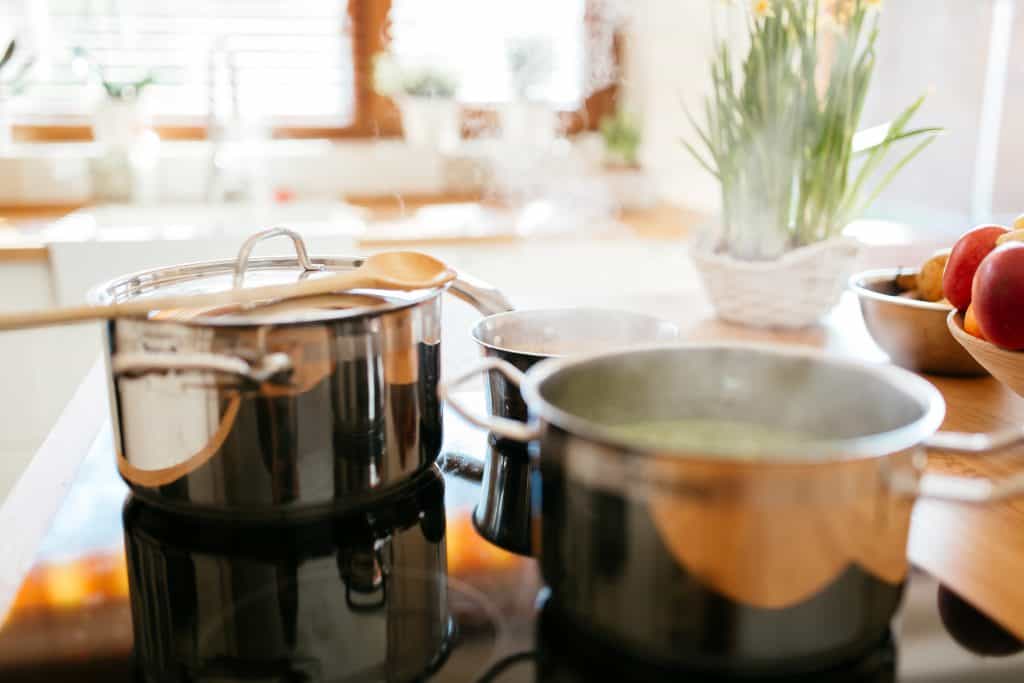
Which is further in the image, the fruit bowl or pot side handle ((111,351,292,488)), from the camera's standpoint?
the fruit bowl

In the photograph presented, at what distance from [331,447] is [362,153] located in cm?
231

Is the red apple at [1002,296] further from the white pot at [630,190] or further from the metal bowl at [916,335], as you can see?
the white pot at [630,190]

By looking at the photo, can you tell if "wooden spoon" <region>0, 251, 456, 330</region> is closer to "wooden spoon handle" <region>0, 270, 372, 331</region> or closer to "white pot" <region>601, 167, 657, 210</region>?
"wooden spoon handle" <region>0, 270, 372, 331</region>

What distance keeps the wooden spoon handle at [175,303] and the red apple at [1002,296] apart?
437mm

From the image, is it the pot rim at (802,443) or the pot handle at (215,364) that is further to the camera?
the pot handle at (215,364)

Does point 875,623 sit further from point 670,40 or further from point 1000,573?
point 670,40

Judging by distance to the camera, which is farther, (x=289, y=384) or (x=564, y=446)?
(x=289, y=384)

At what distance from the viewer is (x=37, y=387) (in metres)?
1.93

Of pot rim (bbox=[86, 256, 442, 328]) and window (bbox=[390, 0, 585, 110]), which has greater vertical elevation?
window (bbox=[390, 0, 585, 110])

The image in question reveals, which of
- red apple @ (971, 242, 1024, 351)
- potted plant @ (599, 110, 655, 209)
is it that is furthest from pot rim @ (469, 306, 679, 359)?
potted plant @ (599, 110, 655, 209)

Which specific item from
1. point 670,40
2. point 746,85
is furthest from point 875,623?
point 670,40

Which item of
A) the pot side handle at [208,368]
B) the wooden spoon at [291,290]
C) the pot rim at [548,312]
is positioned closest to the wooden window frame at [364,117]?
the pot rim at [548,312]

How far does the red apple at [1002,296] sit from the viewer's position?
0.65m

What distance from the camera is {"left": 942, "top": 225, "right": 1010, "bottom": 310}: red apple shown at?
30.5 inches
